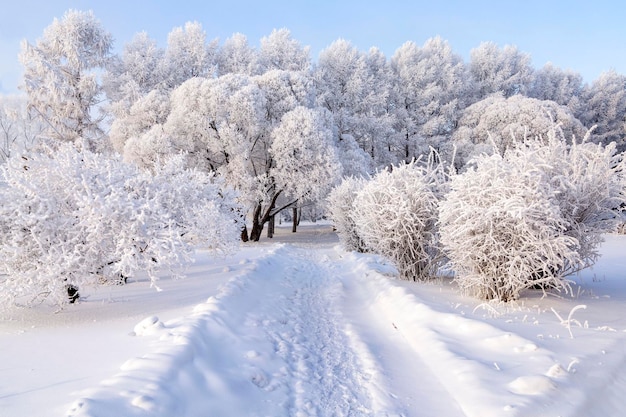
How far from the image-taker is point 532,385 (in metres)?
3.45

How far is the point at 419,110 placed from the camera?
32.9 m

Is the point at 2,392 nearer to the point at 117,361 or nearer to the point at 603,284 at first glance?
the point at 117,361

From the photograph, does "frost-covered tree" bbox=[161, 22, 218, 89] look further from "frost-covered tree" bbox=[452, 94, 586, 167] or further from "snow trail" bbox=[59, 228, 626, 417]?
"snow trail" bbox=[59, 228, 626, 417]

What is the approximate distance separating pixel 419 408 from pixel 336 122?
26551 millimetres

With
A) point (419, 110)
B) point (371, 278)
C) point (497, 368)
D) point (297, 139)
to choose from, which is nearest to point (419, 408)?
point (497, 368)

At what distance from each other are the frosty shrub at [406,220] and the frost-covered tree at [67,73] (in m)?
19.6

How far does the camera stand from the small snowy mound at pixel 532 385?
3.40m

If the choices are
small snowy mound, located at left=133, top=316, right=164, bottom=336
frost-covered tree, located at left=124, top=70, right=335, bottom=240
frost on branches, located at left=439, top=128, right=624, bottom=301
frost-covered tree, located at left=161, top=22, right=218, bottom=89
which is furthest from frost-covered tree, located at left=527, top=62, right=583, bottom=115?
small snowy mound, located at left=133, top=316, right=164, bottom=336

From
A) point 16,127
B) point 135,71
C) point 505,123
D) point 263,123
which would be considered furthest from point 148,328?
point 16,127

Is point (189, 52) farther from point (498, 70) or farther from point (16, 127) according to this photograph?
point (498, 70)

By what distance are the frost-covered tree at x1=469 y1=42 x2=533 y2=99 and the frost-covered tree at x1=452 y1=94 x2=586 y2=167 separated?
5846 millimetres

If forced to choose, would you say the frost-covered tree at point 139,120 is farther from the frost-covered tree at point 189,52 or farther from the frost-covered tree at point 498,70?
the frost-covered tree at point 498,70

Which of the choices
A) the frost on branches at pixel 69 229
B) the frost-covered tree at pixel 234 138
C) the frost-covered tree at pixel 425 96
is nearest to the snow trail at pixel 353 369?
the frost on branches at pixel 69 229

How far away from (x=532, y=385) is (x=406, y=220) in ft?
19.8
